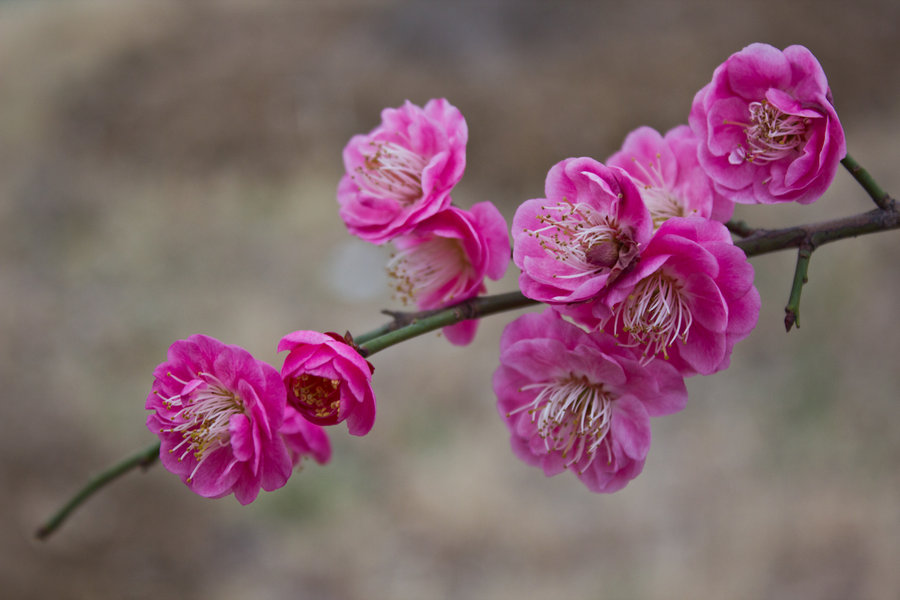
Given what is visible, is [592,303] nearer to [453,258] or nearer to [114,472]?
[453,258]

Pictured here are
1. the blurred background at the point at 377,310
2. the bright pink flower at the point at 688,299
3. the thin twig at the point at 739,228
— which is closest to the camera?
the bright pink flower at the point at 688,299

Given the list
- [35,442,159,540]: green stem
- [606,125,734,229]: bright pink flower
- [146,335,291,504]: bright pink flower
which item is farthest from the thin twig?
[35,442,159,540]: green stem

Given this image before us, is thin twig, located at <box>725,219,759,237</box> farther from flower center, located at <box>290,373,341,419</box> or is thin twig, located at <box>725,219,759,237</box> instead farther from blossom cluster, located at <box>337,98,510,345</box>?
flower center, located at <box>290,373,341,419</box>

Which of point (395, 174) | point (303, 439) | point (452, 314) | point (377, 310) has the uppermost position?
point (395, 174)

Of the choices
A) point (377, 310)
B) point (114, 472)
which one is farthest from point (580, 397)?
point (377, 310)

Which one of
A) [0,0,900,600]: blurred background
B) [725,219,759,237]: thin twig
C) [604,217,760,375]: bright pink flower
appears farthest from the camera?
[0,0,900,600]: blurred background

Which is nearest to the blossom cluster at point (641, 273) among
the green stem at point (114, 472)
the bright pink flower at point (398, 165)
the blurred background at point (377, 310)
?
the bright pink flower at point (398, 165)

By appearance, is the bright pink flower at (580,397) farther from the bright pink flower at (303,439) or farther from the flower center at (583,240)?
the bright pink flower at (303,439)
